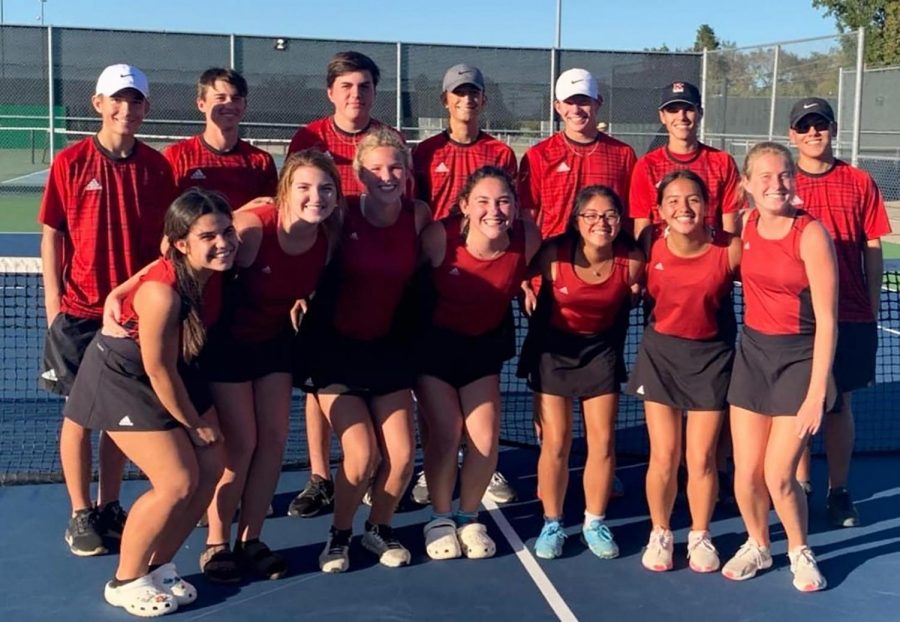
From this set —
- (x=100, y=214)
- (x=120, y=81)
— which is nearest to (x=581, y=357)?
(x=100, y=214)

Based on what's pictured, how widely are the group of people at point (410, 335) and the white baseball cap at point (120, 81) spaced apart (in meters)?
0.01

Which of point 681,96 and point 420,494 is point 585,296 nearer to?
point 681,96

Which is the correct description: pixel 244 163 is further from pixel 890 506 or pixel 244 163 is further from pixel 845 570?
pixel 890 506

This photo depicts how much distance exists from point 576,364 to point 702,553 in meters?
0.98

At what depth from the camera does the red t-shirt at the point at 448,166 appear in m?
5.58

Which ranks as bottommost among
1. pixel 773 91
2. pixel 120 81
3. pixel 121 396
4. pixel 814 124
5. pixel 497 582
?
pixel 497 582

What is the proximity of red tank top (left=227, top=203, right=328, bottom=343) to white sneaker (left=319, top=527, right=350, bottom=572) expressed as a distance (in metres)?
0.95

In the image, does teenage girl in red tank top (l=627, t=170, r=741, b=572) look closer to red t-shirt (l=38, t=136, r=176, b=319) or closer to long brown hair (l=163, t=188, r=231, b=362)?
long brown hair (l=163, t=188, r=231, b=362)

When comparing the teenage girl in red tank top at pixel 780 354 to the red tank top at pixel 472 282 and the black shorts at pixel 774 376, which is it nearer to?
the black shorts at pixel 774 376

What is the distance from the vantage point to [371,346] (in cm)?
464

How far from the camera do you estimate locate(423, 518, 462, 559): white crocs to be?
4750 millimetres

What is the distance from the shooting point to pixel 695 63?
789 inches

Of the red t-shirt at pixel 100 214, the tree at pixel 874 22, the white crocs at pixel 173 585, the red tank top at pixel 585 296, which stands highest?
the tree at pixel 874 22

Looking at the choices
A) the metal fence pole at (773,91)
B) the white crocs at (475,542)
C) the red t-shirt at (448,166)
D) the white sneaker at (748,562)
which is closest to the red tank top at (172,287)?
the white crocs at (475,542)
